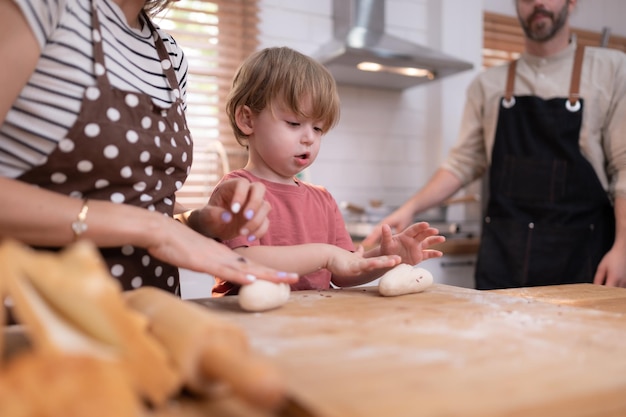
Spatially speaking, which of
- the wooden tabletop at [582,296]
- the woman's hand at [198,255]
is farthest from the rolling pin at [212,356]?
the wooden tabletop at [582,296]

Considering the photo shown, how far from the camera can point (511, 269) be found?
2.11 m

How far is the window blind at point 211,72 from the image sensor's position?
2445mm

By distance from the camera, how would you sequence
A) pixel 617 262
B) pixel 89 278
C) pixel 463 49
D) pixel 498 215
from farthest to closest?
pixel 463 49
pixel 498 215
pixel 617 262
pixel 89 278

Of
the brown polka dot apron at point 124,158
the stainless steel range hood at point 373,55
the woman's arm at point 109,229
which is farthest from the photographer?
the stainless steel range hood at point 373,55

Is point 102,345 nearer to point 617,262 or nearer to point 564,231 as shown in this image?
point 617,262

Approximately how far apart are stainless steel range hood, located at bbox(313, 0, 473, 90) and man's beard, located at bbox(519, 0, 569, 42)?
40 centimetres

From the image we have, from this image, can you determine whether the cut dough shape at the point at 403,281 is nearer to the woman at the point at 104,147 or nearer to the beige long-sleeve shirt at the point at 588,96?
the woman at the point at 104,147

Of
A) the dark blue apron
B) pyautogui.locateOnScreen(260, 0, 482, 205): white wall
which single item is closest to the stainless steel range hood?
pyautogui.locateOnScreen(260, 0, 482, 205): white wall

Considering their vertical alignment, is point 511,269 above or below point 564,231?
below

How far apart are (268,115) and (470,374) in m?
0.78

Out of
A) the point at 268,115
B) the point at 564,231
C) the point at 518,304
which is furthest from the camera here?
the point at 564,231

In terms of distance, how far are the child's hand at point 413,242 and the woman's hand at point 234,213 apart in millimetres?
291

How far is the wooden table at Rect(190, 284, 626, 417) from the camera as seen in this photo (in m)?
0.45

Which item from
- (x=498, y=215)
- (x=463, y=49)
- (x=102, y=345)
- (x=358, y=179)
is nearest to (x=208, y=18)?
(x=358, y=179)
